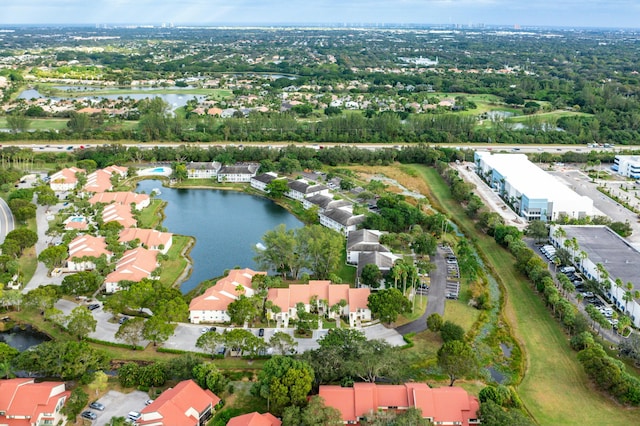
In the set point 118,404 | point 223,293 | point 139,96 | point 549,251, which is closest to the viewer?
point 118,404

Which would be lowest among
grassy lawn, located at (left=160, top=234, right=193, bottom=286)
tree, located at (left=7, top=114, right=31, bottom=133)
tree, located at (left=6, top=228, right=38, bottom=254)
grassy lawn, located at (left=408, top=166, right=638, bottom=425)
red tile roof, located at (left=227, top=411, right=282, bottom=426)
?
grassy lawn, located at (left=408, top=166, right=638, bottom=425)

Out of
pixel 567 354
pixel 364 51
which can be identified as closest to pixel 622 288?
pixel 567 354

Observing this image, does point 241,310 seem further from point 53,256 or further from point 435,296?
point 53,256

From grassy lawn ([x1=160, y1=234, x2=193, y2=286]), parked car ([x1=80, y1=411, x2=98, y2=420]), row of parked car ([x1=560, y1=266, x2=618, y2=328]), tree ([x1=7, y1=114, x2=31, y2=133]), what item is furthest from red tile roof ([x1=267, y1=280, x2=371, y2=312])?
tree ([x1=7, y1=114, x2=31, y2=133])

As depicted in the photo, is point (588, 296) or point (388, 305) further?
point (588, 296)

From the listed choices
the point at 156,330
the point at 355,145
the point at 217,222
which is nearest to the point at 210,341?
the point at 156,330

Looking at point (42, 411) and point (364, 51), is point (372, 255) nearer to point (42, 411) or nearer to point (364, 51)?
point (42, 411)

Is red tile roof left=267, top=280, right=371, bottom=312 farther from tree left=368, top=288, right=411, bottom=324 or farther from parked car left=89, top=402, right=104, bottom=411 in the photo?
parked car left=89, top=402, right=104, bottom=411
